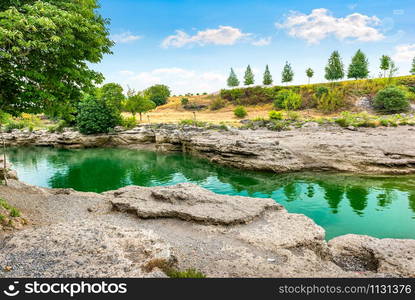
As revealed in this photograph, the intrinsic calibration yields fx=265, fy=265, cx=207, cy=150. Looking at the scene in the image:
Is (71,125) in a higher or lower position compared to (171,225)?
higher

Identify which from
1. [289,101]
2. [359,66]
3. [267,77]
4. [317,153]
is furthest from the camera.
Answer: [267,77]

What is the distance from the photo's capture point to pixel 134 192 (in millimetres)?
13805

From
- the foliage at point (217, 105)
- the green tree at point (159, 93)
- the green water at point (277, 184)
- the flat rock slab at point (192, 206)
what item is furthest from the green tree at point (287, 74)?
the flat rock slab at point (192, 206)

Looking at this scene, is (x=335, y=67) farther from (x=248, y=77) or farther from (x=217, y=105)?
(x=217, y=105)

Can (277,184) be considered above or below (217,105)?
below

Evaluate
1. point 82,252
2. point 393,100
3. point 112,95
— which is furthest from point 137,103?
point 393,100

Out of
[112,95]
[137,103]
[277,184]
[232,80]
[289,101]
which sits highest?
[232,80]

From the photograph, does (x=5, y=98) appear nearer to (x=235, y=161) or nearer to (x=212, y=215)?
(x=212, y=215)

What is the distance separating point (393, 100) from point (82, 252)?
69974 mm

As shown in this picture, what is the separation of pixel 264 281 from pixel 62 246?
5283 mm

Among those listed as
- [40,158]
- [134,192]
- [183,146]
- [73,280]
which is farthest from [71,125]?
[73,280]

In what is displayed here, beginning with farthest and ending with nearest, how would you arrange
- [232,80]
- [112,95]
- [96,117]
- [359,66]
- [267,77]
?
[232,80] → [267,77] → [359,66] → [112,95] → [96,117]

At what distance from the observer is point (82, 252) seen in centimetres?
681

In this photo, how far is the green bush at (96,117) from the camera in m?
48.6
